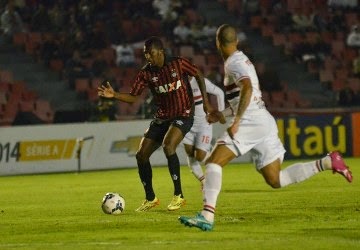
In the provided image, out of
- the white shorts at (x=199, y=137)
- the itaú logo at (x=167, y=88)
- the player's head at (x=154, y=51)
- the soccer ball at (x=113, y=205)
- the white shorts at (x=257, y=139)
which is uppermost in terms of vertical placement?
the player's head at (x=154, y=51)

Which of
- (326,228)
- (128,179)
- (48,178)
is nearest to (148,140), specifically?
(326,228)

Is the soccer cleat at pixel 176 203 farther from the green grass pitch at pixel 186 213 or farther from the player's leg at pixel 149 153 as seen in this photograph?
the player's leg at pixel 149 153

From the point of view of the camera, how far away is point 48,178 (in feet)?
71.8

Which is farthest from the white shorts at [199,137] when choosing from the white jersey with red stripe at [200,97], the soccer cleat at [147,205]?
the soccer cleat at [147,205]

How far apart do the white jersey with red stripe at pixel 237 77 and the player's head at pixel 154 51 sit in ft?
7.94

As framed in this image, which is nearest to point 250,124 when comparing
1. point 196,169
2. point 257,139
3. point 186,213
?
point 257,139

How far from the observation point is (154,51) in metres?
13.3

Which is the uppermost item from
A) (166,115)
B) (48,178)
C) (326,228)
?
(166,115)

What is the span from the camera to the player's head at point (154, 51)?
1323 cm

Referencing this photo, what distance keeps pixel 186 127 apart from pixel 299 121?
11.2 meters

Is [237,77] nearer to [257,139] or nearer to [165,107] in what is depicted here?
[257,139]

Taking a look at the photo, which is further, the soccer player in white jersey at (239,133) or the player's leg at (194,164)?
the player's leg at (194,164)

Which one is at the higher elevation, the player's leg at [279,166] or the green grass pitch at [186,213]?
the player's leg at [279,166]

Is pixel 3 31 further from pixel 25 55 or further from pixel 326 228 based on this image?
pixel 326 228
